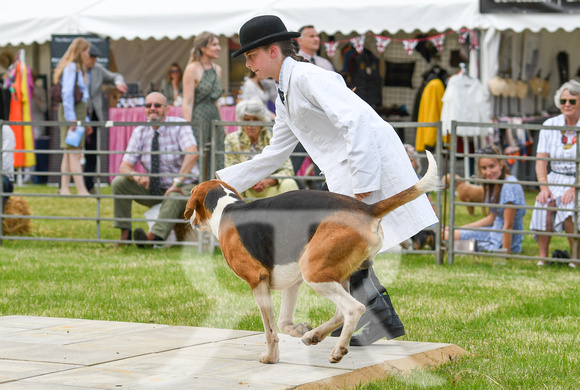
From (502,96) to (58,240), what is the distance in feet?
28.0

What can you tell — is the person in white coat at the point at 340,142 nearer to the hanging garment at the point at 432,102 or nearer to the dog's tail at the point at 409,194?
the dog's tail at the point at 409,194

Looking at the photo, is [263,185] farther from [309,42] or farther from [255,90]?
[255,90]

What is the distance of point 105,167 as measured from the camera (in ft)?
53.0

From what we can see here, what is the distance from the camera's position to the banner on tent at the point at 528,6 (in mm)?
12188

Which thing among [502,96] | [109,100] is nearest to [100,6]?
[109,100]

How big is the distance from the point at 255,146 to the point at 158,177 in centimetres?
115

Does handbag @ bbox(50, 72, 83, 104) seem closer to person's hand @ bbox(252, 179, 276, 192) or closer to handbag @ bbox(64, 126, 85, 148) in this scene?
handbag @ bbox(64, 126, 85, 148)

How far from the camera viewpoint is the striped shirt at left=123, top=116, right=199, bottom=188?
9.34m

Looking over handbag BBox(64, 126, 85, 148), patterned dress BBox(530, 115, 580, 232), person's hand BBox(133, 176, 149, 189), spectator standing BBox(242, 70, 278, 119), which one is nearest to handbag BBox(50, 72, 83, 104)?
handbag BBox(64, 126, 85, 148)

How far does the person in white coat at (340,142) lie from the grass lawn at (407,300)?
0.58m

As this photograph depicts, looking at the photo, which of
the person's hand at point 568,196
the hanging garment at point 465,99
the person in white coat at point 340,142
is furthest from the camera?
the hanging garment at point 465,99

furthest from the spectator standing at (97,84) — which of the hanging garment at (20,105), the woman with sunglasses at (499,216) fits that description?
the woman with sunglasses at (499,216)

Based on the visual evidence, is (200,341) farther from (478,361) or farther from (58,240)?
(58,240)

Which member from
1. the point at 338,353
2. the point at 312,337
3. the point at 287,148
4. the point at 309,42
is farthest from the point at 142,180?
the point at 338,353
